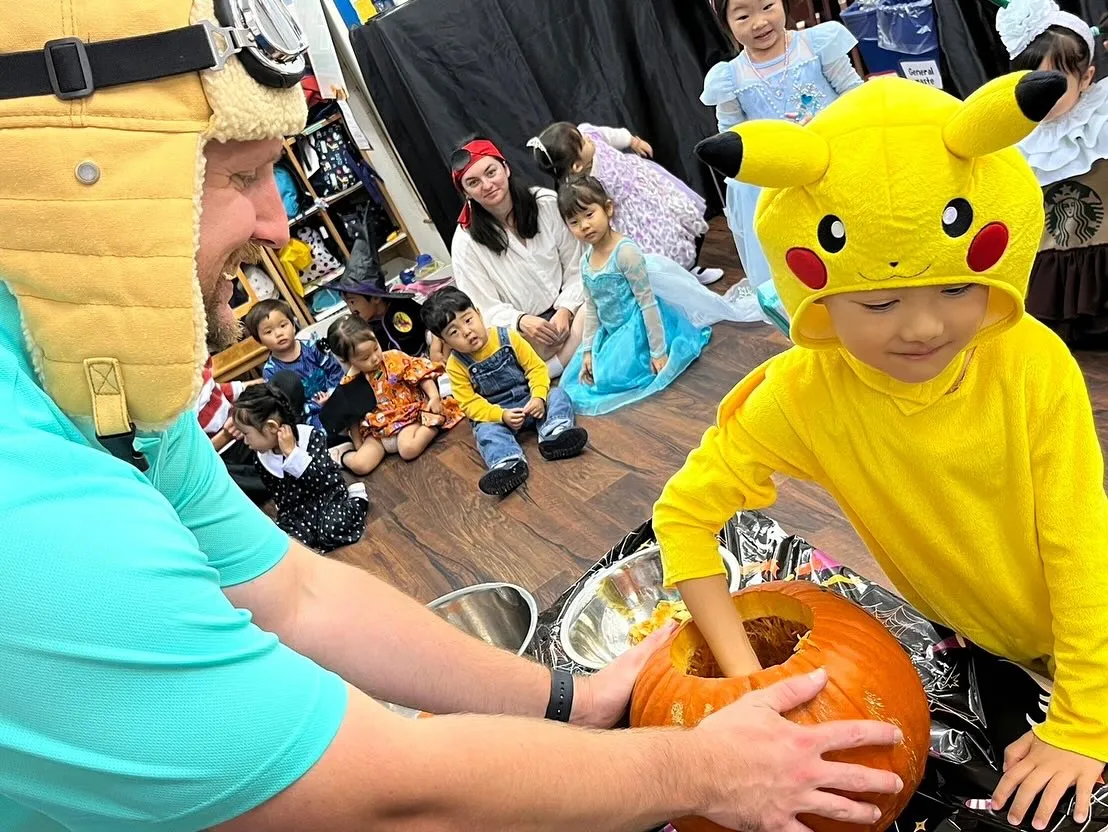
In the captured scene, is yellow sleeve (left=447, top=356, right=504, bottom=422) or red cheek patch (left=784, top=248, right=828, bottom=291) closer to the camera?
red cheek patch (left=784, top=248, right=828, bottom=291)

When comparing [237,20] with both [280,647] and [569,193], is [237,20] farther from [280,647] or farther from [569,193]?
[569,193]

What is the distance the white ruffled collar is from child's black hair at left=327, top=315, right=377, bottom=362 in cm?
265

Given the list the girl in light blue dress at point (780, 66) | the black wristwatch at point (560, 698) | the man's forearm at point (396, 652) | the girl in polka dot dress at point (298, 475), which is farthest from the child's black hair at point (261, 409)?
the black wristwatch at point (560, 698)

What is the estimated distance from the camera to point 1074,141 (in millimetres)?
2217

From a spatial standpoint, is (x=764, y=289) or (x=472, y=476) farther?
(x=472, y=476)

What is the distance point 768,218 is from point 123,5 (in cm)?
59

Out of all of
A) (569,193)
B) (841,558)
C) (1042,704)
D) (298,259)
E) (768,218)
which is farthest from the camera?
(298,259)

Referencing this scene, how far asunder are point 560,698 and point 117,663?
0.65m

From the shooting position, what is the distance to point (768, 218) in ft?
2.92

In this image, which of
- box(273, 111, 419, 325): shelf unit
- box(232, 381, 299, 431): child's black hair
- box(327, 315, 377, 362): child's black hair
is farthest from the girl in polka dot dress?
box(273, 111, 419, 325): shelf unit

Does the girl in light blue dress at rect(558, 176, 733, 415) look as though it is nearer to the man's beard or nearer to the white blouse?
the white blouse

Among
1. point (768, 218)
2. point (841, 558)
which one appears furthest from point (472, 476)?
point (768, 218)

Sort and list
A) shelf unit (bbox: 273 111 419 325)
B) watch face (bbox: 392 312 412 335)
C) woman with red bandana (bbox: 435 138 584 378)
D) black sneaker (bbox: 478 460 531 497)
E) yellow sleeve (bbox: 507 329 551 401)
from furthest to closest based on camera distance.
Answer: shelf unit (bbox: 273 111 419 325) → watch face (bbox: 392 312 412 335) → woman with red bandana (bbox: 435 138 584 378) → yellow sleeve (bbox: 507 329 551 401) → black sneaker (bbox: 478 460 531 497)

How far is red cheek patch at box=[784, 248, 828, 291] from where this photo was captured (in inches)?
33.8
